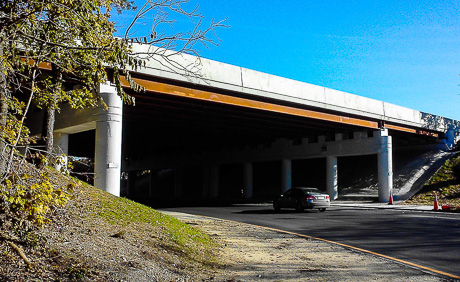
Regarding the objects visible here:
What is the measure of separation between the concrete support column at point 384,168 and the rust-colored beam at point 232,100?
8.05 ft

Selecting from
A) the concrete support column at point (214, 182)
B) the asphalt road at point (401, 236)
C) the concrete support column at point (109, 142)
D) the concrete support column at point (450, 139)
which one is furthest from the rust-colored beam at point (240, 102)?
the concrete support column at point (214, 182)

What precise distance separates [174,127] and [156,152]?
2170 cm

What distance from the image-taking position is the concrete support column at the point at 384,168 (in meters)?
30.6

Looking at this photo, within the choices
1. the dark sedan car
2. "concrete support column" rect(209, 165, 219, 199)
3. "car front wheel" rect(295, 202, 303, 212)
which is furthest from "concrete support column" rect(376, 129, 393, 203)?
"concrete support column" rect(209, 165, 219, 199)

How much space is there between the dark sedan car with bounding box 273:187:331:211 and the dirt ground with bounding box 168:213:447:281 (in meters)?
10.00

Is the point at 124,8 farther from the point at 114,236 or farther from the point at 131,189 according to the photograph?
the point at 131,189

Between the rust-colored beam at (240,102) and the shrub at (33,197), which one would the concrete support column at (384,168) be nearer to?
the rust-colored beam at (240,102)

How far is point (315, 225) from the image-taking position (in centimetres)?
1498

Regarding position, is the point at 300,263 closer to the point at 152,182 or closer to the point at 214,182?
the point at 214,182

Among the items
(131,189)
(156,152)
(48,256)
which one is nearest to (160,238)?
(48,256)

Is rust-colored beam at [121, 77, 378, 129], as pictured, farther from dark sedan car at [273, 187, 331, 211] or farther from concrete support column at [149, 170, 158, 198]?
concrete support column at [149, 170, 158, 198]

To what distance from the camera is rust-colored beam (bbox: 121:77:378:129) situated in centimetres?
1934

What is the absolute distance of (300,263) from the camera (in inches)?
314

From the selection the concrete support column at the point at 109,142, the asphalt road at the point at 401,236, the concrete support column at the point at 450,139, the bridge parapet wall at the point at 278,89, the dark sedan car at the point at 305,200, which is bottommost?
the asphalt road at the point at 401,236
